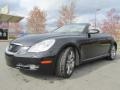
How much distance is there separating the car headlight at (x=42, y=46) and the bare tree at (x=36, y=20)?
122 feet

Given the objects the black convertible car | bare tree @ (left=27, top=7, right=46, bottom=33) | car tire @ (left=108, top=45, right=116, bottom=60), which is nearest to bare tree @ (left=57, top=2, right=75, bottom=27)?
bare tree @ (left=27, top=7, right=46, bottom=33)

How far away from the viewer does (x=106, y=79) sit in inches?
193

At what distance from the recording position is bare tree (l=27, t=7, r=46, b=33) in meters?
42.2

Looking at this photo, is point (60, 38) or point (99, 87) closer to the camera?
point (99, 87)

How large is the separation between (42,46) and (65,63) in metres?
0.66

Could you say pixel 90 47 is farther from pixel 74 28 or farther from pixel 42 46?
pixel 42 46

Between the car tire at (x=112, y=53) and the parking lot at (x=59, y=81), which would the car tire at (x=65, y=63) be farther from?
the car tire at (x=112, y=53)

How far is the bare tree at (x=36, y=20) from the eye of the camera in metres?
42.2

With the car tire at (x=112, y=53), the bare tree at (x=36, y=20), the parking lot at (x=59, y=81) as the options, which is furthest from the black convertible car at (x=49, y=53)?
the bare tree at (x=36, y=20)

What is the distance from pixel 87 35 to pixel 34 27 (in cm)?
3678

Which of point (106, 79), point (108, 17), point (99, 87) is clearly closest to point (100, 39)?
point (106, 79)

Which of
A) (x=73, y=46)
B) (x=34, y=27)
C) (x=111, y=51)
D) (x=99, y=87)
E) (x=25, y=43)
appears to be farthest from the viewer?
(x=34, y=27)

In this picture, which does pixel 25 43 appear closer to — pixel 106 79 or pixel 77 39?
pixel 77 39

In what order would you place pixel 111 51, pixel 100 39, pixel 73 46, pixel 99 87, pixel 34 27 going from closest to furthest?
pixel 99 87, pixel 73 46, pixel 100 39, pixel 111 51, pixel 34 27
